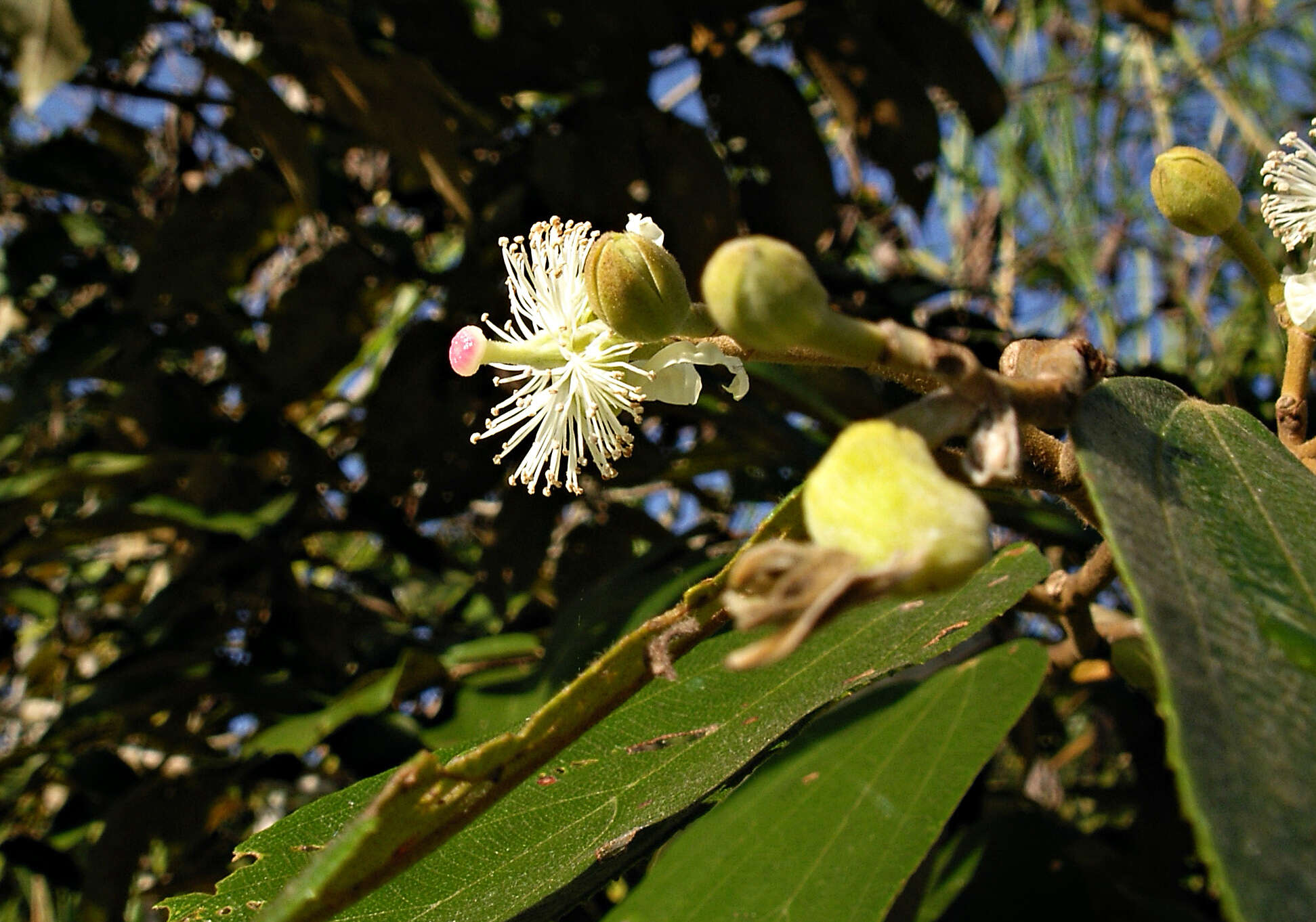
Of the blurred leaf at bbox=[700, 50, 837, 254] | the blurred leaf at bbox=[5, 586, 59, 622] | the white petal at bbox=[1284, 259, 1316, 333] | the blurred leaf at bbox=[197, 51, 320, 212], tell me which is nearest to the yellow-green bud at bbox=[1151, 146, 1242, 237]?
the white petal at bbox=[1284, 259, 1316, 333]

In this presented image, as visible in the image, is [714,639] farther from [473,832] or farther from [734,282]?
[734,282]

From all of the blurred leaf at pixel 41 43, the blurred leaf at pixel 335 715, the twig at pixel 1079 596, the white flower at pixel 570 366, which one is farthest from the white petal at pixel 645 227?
the blurred leaf at pixel 41 43

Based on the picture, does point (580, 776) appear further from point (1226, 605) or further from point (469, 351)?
point (1226, 605)

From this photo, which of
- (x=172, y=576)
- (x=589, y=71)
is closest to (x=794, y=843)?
(x=589, y=71)

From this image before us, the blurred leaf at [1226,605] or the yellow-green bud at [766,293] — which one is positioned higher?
the yellow-green bud at [766,293]

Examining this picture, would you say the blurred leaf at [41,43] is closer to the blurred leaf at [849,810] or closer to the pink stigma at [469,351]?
the pink stigma at [469,351]

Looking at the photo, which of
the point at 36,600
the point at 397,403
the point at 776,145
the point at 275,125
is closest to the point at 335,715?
the point at 397,403

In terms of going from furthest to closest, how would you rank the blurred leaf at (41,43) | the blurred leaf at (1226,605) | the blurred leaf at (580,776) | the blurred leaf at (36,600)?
the blurred leaf at (36,600)
the blurred leaf at (41,43)
the blurred leaf at (580,776)
the blurred leaf at (1226,605)

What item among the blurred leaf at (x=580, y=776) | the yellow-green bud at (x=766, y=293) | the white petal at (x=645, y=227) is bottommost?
the blurred leaf at (x=580, y=776)

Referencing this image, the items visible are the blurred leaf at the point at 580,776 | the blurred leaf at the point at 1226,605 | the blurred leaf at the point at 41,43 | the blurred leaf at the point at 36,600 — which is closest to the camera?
the blurred leaf at the point at 1226,605
